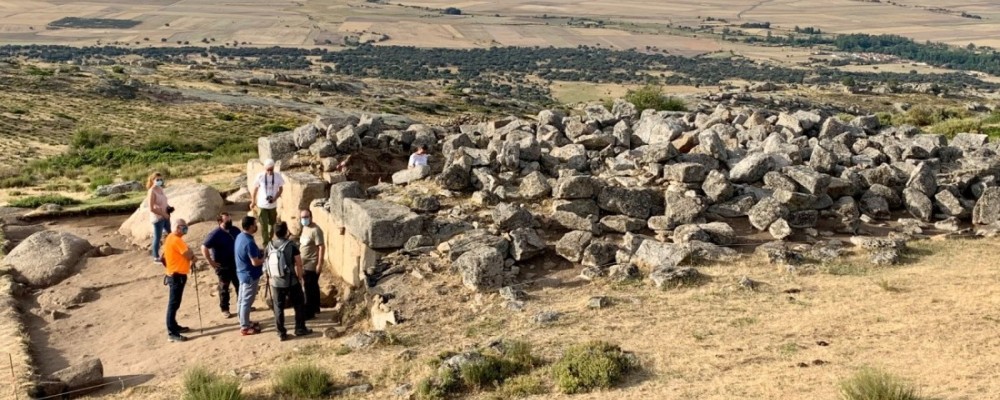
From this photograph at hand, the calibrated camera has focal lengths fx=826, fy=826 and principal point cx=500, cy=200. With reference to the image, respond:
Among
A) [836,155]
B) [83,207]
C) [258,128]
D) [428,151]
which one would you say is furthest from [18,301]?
[258,128]

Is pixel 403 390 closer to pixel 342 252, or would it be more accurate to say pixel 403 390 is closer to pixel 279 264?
pixel 279 264

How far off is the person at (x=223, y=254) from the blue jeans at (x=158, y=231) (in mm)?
3123

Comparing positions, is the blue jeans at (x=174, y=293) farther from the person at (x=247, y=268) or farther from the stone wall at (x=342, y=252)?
the stone wall at (x=342, y=252)

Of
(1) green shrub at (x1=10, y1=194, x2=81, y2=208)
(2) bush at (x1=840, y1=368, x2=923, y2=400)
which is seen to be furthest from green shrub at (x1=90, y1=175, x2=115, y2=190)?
(2) bush at (x1=840, y1=368, x2=923, y2=400)

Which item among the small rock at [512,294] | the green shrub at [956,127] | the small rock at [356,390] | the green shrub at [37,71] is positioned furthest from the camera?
the green shrub at [37,71]

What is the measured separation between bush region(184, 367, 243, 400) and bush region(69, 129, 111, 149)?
27.7 meters

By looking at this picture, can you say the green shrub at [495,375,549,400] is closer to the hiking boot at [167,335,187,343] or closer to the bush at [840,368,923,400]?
the bush at [840,368,923,400]

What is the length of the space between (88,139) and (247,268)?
2670cm

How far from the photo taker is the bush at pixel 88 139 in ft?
111

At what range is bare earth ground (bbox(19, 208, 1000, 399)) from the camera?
916 cm

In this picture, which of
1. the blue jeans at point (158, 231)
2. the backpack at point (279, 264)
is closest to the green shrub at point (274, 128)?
the blue jeans at point (158, 231)

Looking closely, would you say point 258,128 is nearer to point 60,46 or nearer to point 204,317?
point 204,317

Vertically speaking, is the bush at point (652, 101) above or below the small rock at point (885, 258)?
above

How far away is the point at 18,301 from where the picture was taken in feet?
45.0
